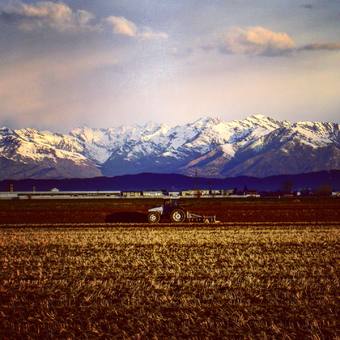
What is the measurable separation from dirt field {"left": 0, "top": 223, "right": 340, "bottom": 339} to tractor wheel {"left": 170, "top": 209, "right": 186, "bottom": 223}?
16909 millimetres

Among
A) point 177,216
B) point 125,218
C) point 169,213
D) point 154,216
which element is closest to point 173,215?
point 177,216

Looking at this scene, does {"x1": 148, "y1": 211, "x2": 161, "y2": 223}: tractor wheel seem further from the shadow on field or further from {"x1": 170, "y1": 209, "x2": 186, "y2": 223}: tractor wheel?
the shadow on field

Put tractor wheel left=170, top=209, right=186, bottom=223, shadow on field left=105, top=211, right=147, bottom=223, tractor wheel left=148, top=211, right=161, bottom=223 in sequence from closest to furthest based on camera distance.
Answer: tractor wheel left=170, top=209, right=186, bottom=223, tractor wheel left=148, top=211, right=161, bottom=223, shadow on field left=105, top=211, right=147, bottom=223

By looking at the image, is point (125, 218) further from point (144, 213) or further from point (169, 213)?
point (169, 213)

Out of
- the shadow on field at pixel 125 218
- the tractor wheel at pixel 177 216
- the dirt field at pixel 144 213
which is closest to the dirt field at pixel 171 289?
the tractor wheel at pixel 177 216

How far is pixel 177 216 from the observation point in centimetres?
5175

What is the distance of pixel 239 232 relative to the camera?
1642 inches

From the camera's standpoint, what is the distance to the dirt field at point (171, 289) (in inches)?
607

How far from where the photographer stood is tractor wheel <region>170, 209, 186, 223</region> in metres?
51.6

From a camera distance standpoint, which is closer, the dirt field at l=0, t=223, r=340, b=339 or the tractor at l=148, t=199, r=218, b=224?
the dirt field at l=0, t=223, r=340, b=339

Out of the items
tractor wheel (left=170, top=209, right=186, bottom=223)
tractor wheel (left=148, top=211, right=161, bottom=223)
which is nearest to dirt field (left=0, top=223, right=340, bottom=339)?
tractor wheel (left=170, top=209, right=186, bottom=223)

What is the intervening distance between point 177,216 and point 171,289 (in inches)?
1246

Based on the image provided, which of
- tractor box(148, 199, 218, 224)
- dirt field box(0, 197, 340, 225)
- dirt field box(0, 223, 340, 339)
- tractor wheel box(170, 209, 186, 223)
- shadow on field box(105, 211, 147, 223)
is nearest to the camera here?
dirt field box(0, 223, 340, 339)

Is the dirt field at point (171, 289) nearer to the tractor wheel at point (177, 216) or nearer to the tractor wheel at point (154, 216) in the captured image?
the tractor wheel at point (177, 216)
